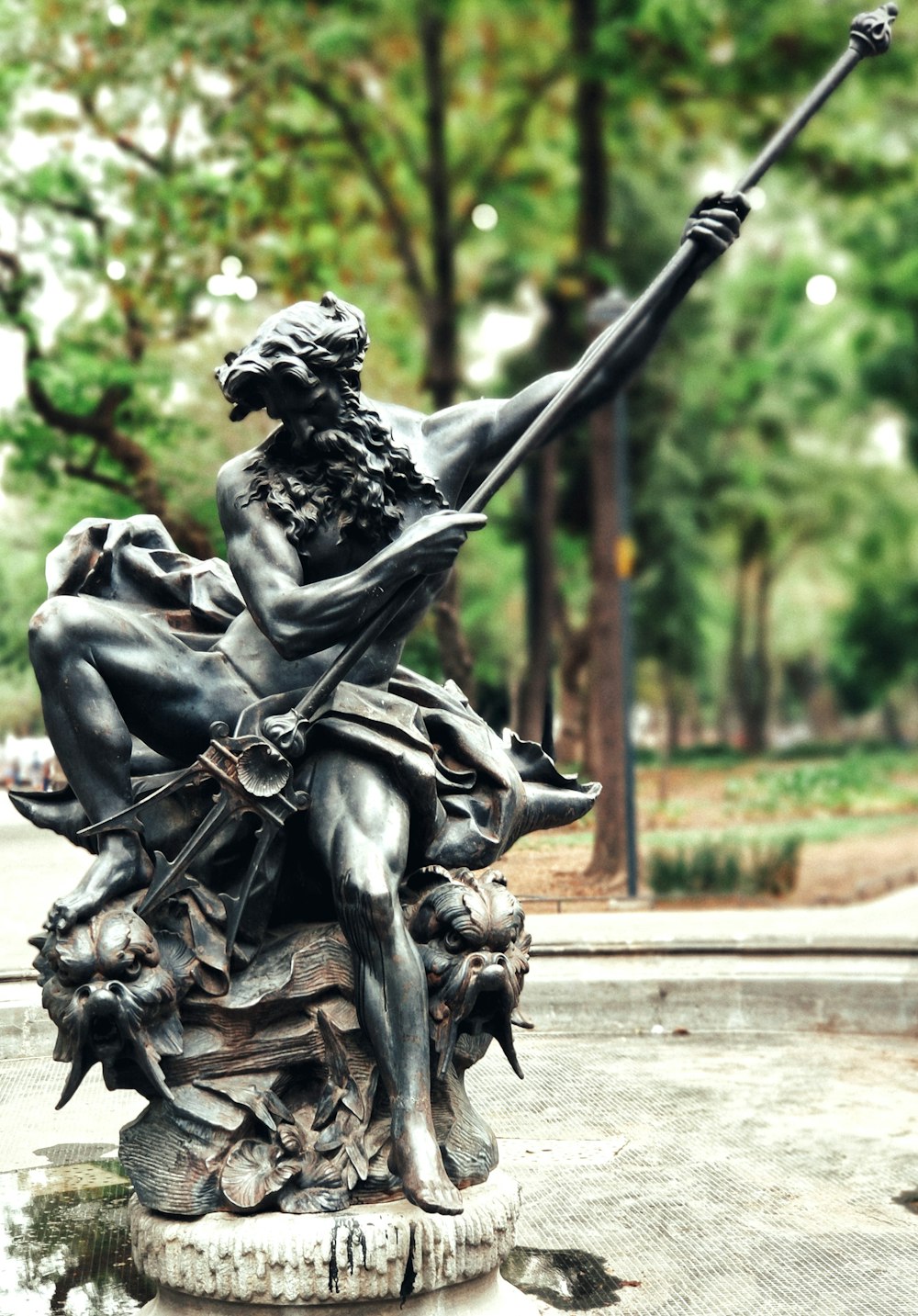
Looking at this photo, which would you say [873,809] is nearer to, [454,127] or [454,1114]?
[454,127]

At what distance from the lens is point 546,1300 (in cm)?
397

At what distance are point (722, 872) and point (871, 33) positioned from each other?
9.19m

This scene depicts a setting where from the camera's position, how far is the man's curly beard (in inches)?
158

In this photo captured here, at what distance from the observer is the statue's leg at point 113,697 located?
12.8ft

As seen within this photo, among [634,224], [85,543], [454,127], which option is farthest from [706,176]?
[85,543]

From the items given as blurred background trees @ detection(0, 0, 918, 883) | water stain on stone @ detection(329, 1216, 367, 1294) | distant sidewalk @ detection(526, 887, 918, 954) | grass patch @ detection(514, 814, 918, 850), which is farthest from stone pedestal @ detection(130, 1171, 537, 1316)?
grass patch @ detection(514, 814, 918, 850)

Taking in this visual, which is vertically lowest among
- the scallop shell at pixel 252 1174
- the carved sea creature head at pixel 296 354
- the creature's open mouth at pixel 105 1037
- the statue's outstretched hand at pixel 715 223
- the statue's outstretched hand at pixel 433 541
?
the scallop shell at pixel 252 1174

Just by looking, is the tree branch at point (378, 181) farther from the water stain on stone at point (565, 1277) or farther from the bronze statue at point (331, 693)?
the water stain on stone at point (565, 1277)

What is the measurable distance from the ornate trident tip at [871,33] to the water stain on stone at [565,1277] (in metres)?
3.23

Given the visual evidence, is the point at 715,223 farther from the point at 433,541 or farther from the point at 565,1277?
the point at 565,1277

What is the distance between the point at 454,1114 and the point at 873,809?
796 inches

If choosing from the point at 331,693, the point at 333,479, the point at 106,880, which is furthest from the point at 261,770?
the point at 333,479

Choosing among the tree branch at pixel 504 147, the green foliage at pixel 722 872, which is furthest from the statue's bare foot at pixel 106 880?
the tree branch at pixel 504 147

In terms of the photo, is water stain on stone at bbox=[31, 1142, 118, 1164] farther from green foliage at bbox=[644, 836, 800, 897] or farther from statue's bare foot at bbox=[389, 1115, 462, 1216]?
green foliage at bbox=[644, 836, 800, 897]
